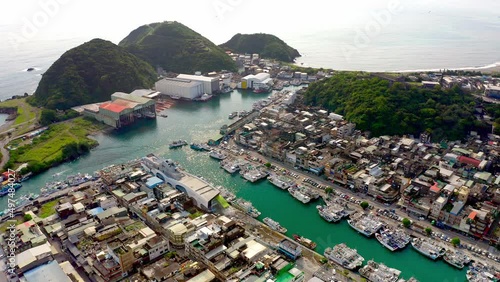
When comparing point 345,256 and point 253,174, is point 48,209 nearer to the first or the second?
point 253,174

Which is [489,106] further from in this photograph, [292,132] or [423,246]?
[423,246]

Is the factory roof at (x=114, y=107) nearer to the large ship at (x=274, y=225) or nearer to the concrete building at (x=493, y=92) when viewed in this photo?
the large ship at (x=274, y=225)

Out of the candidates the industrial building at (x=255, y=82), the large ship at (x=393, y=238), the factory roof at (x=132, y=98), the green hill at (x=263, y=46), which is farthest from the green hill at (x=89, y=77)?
the large ship at (x=393, y=238)

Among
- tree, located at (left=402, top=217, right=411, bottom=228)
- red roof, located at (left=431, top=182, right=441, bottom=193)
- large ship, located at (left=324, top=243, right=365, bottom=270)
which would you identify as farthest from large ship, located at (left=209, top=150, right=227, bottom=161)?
red roof, located at (left=431, top=182, right=441, bottom=193)

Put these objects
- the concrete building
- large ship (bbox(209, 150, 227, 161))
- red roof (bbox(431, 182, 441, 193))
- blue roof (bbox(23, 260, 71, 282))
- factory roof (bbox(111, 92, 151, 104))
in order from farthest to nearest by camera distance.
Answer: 1. factory roof (bbox(111, 92, 151, 104))
2. the concrete building
3. large ship (bbox(209, 150, 227, 161))
4. red roof (bbox(431, 182, 441, 193))
5. blue roof (bbox(23, 260, 71, 282))

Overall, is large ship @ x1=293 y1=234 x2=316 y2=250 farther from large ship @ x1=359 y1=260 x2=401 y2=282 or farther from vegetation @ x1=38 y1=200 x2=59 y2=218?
vegetation @ x1=38 y1=200 x2=59 y2=218
